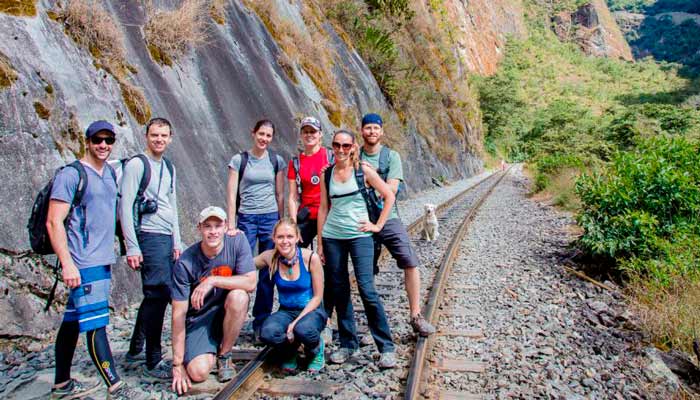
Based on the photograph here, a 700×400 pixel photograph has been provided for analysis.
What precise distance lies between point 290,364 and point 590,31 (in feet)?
547

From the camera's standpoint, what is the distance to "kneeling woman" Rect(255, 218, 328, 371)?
373 centimetres

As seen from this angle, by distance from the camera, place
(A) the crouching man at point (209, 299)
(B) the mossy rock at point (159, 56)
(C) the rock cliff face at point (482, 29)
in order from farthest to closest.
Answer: (C) the rock cliff face at point (482, 29) → (B) the mossy rock at point (159, 56) → (A) the crouching man at point (209, 299)

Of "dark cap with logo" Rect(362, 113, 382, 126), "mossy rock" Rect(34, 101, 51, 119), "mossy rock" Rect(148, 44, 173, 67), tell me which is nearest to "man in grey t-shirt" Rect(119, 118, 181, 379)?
"dark cap with logo" Rect(362, 113, 382, 126)

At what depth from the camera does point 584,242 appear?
688 cm

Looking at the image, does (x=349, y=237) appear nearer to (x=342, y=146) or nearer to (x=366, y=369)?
(x=342, y=146)

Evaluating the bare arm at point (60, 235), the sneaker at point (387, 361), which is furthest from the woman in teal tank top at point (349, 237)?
the bare arm at point (60, 235)

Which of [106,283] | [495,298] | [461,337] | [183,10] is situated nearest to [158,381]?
[106,283]

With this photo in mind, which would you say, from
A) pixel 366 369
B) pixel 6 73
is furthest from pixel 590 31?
pixel 366 369

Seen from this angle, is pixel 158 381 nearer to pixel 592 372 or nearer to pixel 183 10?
pixel 592 372

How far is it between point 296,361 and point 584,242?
487cm

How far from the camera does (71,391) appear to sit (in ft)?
10.8

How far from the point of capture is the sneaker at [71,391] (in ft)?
10.7

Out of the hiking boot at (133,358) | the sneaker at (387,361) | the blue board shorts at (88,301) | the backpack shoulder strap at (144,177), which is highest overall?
the backpack shoulder strap at (144,177)

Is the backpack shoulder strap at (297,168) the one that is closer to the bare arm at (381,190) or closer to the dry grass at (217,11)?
the bare arm at (381,190)
